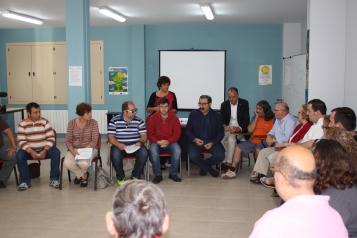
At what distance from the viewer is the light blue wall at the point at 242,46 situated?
9.88 meters

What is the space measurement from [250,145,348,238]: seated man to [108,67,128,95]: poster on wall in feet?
28.2

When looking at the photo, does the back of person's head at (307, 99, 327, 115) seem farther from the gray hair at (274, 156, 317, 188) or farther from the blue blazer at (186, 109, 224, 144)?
the gray hair at (274, 156, 317, 188)

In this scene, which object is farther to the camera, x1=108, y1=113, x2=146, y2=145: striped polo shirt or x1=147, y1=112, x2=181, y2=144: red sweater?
x1=147, y1=112, x2=181, y2=144: red sweater

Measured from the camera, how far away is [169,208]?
15.4 feet

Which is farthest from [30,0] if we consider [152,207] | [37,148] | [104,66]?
[152,207]

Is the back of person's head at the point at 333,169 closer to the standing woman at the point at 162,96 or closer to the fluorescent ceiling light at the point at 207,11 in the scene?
the standing woman at the point at 162,96

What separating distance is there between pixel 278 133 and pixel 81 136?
2.71 meters

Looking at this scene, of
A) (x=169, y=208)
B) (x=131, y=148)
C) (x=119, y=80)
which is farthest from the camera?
(x=119, y=80)

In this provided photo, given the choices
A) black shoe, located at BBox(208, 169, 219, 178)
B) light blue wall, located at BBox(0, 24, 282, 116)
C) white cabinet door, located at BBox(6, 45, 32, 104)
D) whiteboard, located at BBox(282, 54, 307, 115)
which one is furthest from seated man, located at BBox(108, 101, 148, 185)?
white cabinet door, located at BBox(6, 45, 32, 104)

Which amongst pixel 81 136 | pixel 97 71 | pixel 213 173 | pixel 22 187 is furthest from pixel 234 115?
pixel 97 71

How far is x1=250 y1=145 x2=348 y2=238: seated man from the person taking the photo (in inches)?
65.6

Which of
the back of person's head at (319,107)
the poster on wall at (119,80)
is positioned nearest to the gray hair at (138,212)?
the back of person's head at (319,107)

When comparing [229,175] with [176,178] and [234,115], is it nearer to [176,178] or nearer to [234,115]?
[176,178]

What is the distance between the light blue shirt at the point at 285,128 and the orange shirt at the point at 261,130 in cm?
57
